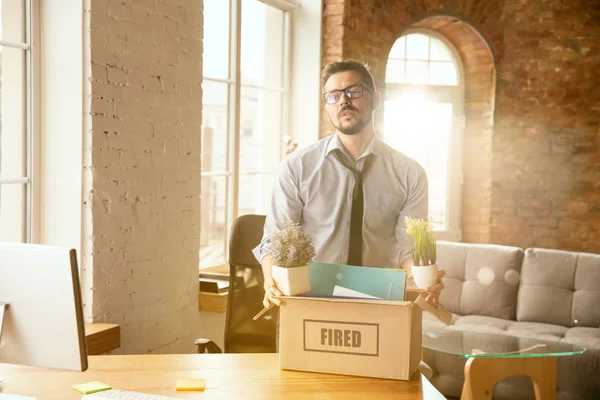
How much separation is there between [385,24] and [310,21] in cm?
78

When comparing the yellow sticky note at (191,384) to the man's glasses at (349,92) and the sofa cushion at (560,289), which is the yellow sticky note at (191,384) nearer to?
the man's glasses at (349,92)

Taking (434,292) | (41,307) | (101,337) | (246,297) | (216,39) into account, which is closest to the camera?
(41,307)

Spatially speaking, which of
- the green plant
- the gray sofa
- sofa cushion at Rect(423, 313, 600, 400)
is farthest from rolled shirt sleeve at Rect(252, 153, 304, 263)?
the gray sofa

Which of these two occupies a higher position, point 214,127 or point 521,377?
point 214,127

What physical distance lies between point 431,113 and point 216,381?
16.4ft

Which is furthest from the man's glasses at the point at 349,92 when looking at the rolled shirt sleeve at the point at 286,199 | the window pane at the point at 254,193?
the window pane at the point at 254,193

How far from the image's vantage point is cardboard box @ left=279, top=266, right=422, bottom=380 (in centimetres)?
189

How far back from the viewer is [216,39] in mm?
4391

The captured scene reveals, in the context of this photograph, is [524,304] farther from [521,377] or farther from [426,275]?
[426,275]

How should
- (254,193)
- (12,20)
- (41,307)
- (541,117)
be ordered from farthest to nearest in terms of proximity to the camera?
(541,117) < (254,193) < (12,20) < (41,307)

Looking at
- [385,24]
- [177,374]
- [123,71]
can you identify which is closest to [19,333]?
[177,374]

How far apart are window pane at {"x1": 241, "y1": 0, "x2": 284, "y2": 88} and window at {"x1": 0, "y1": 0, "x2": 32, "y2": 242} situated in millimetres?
1963

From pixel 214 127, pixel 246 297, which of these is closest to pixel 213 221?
pixel 214 127

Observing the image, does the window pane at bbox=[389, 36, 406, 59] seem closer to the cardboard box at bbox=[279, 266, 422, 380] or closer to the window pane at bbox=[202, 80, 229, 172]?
the window pane at bbox=[202, 80, 229, 172]
